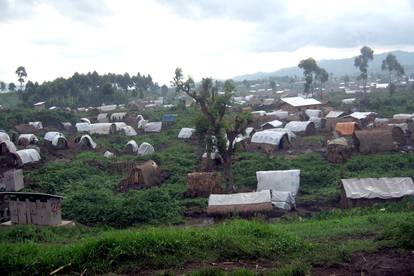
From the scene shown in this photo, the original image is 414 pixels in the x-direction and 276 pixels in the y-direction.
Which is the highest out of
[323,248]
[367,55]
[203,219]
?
[367,55]

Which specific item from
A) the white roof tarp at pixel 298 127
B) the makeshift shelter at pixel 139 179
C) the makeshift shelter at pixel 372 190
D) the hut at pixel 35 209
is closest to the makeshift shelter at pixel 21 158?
the makeshift shelter at pixel 139 179

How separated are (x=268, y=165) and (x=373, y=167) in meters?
5.33

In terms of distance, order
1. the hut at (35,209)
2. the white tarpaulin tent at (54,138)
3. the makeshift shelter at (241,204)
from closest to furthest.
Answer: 1. the hut at (35,209)
2. the makeshift shelter at (241,204)
3. the white tarpaulin tent at (54,138)

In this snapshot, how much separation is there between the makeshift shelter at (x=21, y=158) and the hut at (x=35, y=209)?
45.4 ft

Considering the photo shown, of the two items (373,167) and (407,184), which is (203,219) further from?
(373,167)

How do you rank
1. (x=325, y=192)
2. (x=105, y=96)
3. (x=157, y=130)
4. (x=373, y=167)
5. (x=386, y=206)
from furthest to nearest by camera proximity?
1. (x=105, y=96)
2. (x=157, y=130)
3. (x=373, y=167)
4. (x=325, y=192)
5. (x=386, y=206)

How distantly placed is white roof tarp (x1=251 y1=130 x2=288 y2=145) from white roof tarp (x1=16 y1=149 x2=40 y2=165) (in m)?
15.0

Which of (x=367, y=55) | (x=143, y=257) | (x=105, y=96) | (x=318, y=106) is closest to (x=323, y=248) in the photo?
(x=143, y=257)

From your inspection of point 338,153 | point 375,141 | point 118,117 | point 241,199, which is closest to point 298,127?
point 375,141

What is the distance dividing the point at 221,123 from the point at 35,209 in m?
10.0

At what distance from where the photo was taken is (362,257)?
7.87 m

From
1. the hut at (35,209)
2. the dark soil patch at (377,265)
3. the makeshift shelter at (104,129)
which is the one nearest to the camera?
the dark soil patch at (377,265)

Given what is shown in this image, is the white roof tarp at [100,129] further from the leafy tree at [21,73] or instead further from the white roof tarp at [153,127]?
the leafy tree at [21,73]

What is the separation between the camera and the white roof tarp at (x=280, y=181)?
19609mm
